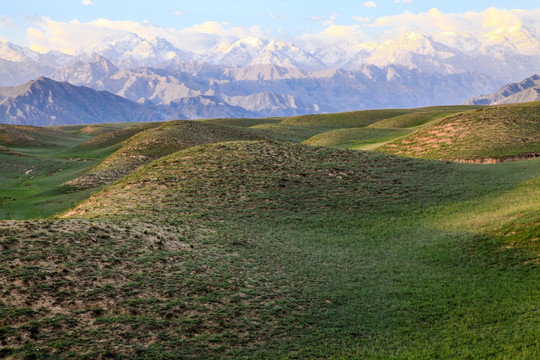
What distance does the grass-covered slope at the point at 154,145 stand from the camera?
191 ft

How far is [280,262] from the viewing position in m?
23.1

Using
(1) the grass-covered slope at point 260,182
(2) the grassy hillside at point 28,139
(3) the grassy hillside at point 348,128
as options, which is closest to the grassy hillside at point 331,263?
(1) the grass-covered slope at point 260,182

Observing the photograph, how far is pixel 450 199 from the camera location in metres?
34.3

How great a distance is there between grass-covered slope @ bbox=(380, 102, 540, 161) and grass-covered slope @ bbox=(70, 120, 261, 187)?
33.2 m

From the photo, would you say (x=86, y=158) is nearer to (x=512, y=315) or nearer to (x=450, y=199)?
(x=450, y=199)

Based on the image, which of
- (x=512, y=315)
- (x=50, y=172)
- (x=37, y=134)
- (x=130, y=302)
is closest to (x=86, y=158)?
(x=50, y=172)

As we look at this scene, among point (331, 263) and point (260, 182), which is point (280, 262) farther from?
point (260, 182)

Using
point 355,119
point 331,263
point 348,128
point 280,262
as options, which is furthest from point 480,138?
point 355,119

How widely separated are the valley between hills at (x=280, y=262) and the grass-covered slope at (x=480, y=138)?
11.9 m

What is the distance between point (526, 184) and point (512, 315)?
22.6 metres

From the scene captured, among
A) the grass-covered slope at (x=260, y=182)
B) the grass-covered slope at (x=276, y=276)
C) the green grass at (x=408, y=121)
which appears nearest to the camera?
the grass-covered slope at (x=276, y=276)

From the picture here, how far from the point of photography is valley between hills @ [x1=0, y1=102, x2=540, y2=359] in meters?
14.6

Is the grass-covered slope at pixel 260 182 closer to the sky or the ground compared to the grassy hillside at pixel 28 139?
closer to the ground

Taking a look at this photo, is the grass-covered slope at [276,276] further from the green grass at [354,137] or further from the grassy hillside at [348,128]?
the grassy hillside at [348,128]
